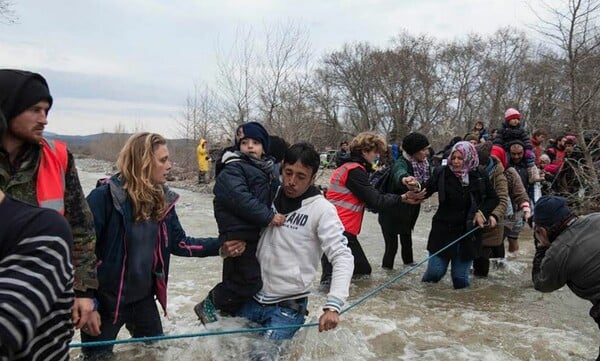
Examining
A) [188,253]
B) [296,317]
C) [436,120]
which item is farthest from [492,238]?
[436,120]

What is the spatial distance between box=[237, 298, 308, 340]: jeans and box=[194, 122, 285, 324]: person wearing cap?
2.7 inches

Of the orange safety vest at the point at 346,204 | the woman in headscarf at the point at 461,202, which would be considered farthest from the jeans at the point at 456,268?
the orange safety vest at the point at 346,204

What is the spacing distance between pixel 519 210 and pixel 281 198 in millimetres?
4624

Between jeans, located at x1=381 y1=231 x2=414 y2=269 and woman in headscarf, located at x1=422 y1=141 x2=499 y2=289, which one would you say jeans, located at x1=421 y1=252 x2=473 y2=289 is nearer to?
woman in headscarf, located at x1=422 y1=141 x2=499 y2=289

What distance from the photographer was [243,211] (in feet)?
9.95

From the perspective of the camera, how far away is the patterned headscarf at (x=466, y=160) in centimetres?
520

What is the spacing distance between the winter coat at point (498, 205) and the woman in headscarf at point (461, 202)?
0.13m

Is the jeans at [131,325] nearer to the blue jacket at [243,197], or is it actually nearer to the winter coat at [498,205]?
the blue jacket at [243,197]

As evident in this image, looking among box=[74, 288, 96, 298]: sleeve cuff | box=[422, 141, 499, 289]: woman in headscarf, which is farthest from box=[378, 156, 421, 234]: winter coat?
box=[74, 288, 96, 298]: sleeve cuff

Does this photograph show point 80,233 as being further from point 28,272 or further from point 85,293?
point 28,272

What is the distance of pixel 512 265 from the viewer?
6.98 meters

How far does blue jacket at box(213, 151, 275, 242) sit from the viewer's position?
9.94ft

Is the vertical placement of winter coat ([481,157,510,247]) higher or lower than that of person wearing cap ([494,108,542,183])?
lower

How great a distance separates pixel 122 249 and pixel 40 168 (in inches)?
34.4
